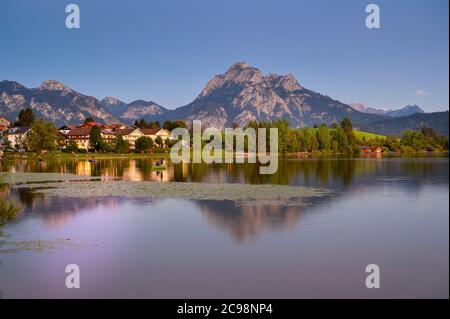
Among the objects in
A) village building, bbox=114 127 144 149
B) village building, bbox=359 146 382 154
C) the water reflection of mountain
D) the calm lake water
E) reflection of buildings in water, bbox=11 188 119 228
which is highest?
village building, bbox=114 127 144 149

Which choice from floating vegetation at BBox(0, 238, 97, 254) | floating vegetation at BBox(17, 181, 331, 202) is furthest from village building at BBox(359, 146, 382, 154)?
floating vegetation at BBox(0, 238, 97, 254)

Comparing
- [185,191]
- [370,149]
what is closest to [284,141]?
[370,149]

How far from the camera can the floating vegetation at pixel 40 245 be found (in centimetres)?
1672

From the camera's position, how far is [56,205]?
27.9m

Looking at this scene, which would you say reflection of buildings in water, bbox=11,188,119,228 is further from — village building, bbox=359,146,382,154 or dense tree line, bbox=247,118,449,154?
village building, bbox=359,146,382,154

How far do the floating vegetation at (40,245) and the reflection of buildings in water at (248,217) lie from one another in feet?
20.9

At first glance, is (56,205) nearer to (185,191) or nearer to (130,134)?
(185,191)

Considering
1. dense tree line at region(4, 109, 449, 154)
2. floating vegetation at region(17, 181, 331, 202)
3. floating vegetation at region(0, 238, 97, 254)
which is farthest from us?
dense tree line at region(4, 109, 449, 154)

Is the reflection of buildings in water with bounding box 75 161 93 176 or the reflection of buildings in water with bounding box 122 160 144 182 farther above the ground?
the reflection of buildings in water with bounding box 75 161 93 176

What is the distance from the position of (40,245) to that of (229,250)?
7.05 meters

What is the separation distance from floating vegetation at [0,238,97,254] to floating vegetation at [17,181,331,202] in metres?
14.2

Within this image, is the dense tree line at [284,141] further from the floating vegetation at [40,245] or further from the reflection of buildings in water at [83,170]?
the floating vegetation at [40,245]

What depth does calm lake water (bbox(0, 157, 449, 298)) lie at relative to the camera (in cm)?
1302
